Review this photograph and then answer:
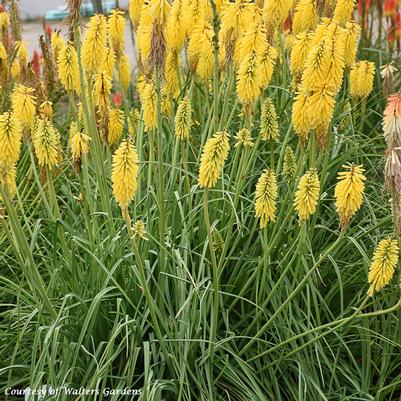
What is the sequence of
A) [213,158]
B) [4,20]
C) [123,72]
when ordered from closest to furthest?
[213,158] < [123,72] < [4,20]

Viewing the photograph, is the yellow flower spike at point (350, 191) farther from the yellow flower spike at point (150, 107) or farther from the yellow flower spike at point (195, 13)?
the yellow flower spike at point (195, 13)

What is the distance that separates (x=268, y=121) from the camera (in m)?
3.21

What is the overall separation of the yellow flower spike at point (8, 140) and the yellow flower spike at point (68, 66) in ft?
2.32

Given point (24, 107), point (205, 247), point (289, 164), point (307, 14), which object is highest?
point (307, 14)

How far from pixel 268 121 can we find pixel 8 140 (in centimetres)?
108

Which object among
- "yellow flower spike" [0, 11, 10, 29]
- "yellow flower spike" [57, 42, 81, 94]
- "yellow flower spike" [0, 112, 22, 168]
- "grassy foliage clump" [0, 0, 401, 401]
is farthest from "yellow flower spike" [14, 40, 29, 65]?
"yellow flower spike" [0, 112, 22, 168]

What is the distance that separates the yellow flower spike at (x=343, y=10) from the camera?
3307 mm

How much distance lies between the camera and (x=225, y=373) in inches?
121

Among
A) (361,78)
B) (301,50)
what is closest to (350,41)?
(301,50)

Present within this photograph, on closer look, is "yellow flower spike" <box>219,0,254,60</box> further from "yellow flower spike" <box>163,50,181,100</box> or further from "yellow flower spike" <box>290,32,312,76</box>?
"yellow flower spike" <box>163,50,181,100</box>

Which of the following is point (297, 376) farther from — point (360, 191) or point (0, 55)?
point (0, 55)

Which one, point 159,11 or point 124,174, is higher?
point 159,11

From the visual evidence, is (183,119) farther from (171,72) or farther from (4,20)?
(4,20)

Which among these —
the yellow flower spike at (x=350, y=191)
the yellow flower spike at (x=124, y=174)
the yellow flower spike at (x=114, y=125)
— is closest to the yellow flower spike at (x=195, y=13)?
the yellow flower spike at (x=114, y=125)
